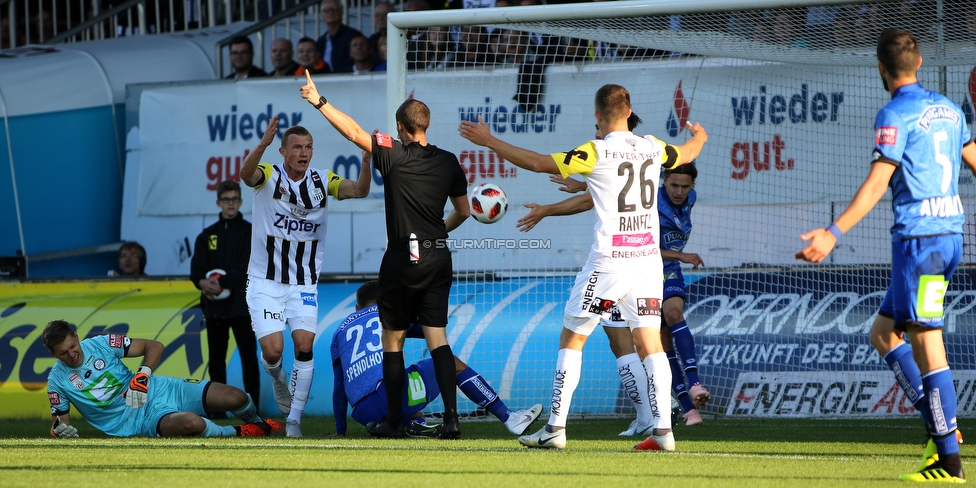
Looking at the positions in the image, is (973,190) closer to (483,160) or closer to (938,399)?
(483,160)

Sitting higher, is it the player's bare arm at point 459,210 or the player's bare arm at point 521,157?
the player's bare arm at point 521,157

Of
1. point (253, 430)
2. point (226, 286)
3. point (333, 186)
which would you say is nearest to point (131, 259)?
point (226, 286)

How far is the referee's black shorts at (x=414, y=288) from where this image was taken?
257 inches

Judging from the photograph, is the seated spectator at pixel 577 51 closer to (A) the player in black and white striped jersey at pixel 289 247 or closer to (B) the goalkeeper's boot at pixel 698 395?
(A) the player in black and white striped jersey at pixel 289 247

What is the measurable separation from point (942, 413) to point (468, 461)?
229 centimetres

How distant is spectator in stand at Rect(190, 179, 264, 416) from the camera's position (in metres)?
9.15

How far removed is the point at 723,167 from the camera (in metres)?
10.1

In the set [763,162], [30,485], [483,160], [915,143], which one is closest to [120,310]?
[483,160]

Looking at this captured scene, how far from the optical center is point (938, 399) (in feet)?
15.8

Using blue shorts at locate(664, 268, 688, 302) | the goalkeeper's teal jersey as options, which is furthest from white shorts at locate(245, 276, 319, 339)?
blue shorts at locate(664, 268, 688, 302)

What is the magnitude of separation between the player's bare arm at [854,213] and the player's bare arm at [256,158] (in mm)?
3800

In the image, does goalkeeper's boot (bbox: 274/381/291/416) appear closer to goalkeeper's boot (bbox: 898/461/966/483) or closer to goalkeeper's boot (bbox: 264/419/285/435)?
goalkeeper's boot (bbox: 264/419/285/435)

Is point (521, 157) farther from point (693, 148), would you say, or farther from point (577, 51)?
point (577, 51)

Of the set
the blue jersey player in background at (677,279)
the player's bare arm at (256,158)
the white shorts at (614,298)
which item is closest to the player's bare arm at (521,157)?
the white shorts at (614,298)
